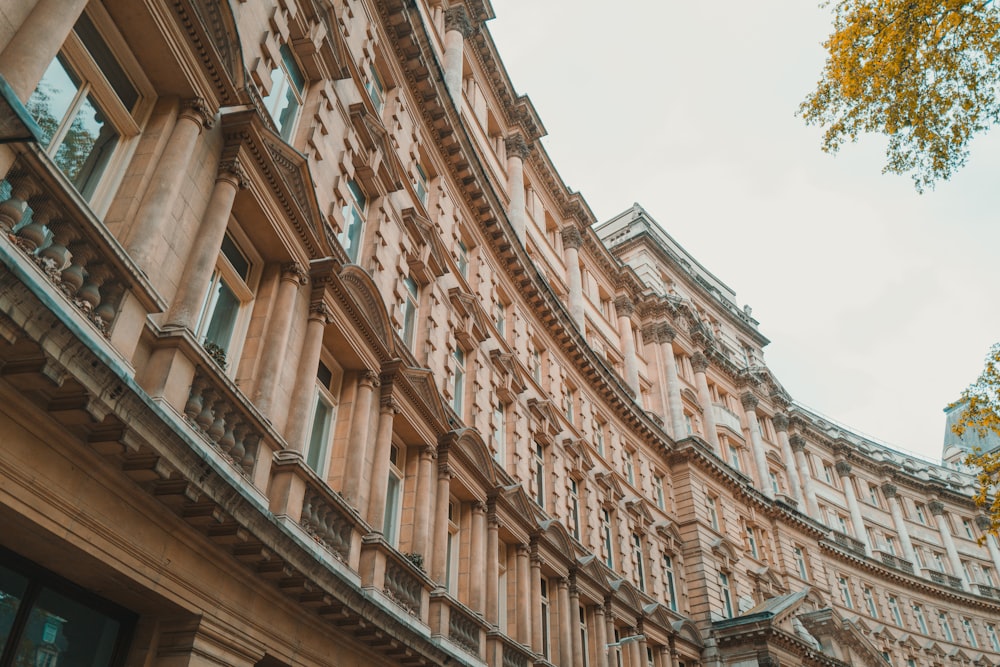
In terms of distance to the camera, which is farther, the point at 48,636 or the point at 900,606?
the point at 900,606

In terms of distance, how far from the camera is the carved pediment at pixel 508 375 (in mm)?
23641

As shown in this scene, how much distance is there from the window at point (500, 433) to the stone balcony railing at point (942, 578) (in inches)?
2111

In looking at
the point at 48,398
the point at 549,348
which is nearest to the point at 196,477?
the point at 48,398

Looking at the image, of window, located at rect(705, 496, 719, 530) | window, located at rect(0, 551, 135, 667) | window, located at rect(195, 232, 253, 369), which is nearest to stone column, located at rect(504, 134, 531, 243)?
window, located at rect(705, 496, 719, 530)

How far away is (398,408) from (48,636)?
8408 millimetres

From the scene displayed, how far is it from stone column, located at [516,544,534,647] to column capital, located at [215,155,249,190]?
46.0 ft

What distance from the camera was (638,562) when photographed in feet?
101

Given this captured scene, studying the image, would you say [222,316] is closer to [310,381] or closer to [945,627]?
[310,381]

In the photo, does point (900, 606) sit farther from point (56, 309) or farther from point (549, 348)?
point (56, 309)

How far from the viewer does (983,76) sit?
50.0 ft

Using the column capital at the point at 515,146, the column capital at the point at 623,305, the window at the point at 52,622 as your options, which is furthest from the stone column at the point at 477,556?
the column capital at the point at 623,305

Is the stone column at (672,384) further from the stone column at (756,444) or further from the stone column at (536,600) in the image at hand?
the stone column at (536,600)

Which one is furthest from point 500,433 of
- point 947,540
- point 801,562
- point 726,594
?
point 947,540

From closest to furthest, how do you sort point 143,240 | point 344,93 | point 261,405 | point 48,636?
point 48,636 < point 143,240 < point 261,405 < point 344,93
